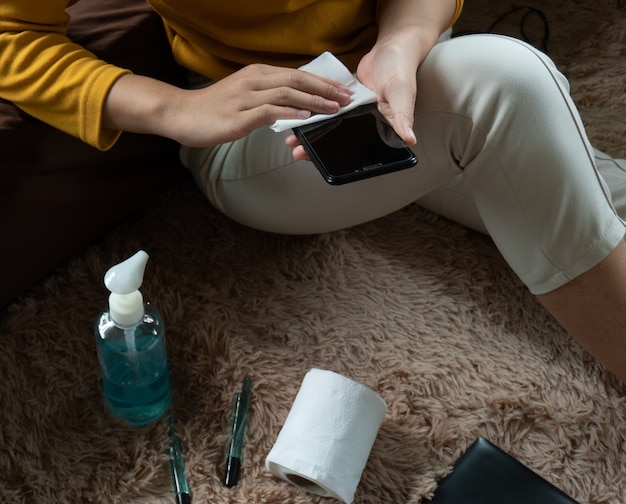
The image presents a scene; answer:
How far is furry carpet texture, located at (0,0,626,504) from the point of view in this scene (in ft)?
3.16

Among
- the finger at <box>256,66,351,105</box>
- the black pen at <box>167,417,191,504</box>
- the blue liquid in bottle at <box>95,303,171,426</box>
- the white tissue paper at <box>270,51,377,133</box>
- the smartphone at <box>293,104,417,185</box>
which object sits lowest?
the black pen at <box>167,417,191,504</box>

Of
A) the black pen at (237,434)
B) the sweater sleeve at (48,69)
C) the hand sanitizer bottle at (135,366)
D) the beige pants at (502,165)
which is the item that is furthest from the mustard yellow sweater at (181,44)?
the black pen at (237,434)

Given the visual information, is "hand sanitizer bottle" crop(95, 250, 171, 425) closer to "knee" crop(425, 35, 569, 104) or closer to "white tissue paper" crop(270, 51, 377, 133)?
"white tissue paper" crop(270, 51, 377, 133)

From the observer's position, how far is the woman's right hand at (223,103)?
82 centimetres

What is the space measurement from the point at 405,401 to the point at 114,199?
0.46m

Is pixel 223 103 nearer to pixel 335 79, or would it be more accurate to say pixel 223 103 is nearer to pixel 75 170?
pixel 335 79

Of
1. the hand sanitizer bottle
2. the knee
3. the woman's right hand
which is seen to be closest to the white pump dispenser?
the hand sanitizer bottle

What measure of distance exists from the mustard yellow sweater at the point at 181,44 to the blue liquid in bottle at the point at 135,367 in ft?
0.69

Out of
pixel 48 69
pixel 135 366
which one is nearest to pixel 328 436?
pixel 135 366

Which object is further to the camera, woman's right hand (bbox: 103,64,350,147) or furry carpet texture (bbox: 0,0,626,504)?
furry carpet texture (bbox: 0,0,626,504)

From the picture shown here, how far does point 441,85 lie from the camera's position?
33.9 inches

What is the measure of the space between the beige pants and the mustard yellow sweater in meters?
0.11

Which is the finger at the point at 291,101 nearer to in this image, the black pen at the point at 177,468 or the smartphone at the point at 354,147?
the smartphone at the point at 354,147

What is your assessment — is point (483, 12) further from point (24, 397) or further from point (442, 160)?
point (24, 397)
